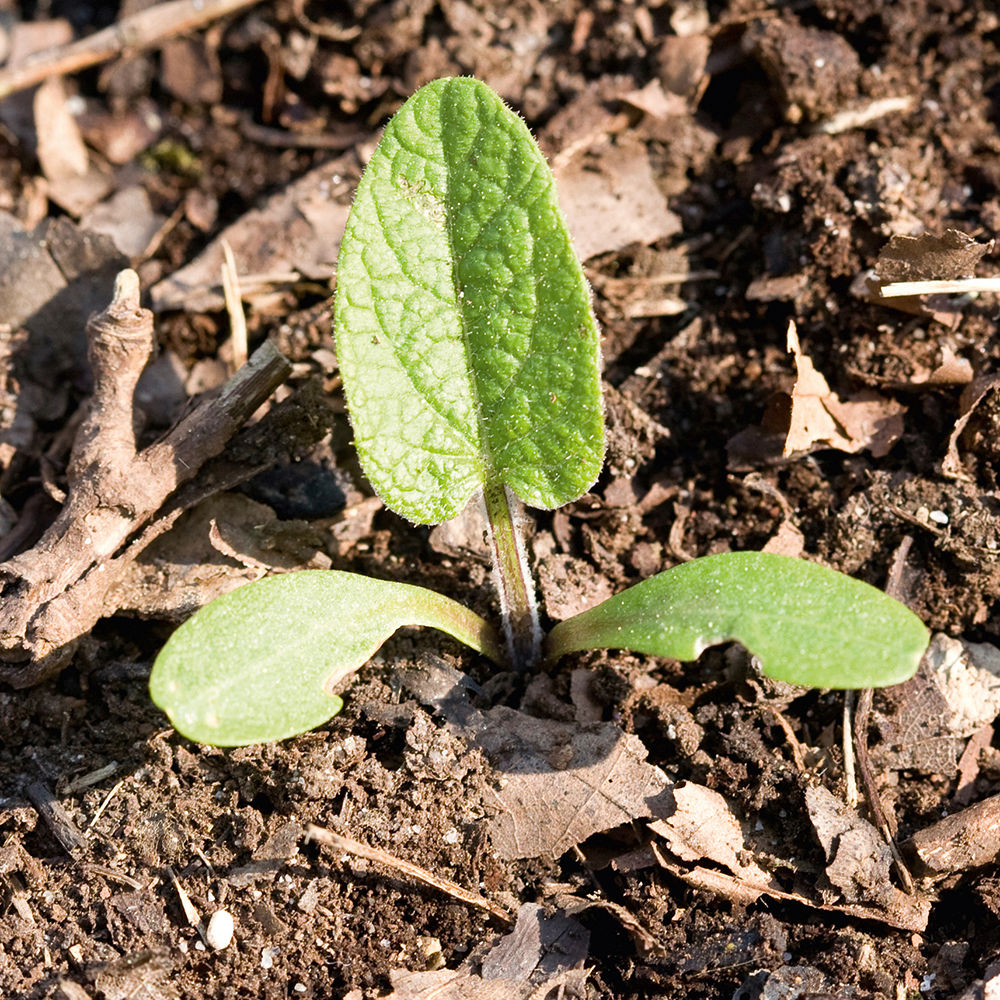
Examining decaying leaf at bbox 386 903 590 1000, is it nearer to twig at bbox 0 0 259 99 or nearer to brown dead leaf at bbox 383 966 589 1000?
brown dead leaf at bbox 383 966 589 1000

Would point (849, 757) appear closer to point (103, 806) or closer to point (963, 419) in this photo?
point (963, 419)

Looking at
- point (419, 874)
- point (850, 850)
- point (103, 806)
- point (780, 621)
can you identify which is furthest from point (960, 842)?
point (103, 806)

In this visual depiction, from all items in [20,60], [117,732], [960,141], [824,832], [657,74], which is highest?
[20,60]

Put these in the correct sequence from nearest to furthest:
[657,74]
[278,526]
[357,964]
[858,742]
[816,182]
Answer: [357,964] < [858,742] < [278,526] < [816,182] < [657,74]

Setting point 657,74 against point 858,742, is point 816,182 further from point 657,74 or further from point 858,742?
point 858,742

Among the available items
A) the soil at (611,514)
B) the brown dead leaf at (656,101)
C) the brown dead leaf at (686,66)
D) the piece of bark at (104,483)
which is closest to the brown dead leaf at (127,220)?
the soil at (611,514)

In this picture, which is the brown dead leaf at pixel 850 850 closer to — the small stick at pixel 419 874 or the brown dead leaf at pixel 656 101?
the small stick at pixel 419 874

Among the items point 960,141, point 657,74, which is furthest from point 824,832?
point 657,74
